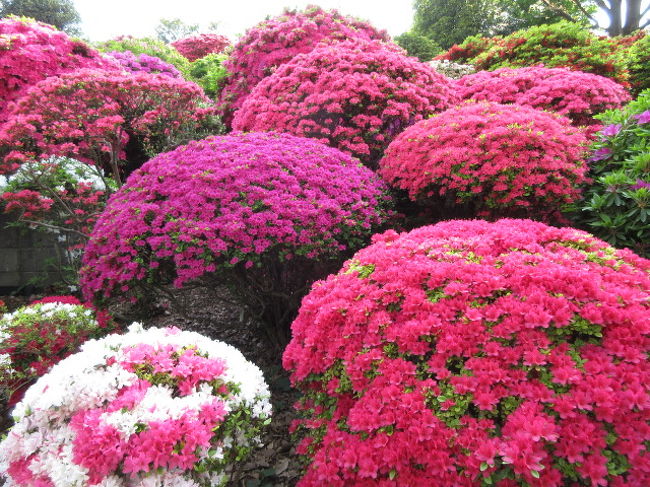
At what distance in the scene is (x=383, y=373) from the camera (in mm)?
1892

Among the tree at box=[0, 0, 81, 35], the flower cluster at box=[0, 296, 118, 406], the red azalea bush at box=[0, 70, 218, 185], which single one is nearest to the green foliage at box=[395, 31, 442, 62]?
the red azalea bush at box=[0, 70, 218, 185]

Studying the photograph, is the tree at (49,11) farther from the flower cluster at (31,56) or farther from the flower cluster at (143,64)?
the flower cluster at (31,56)

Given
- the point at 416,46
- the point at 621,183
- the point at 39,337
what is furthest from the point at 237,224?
the point at 416,46

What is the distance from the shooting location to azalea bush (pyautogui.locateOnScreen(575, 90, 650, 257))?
3777 mm

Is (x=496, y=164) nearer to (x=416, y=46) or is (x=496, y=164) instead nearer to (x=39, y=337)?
(x=39, y=337)

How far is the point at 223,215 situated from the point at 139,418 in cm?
197

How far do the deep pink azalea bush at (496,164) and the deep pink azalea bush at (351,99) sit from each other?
119 centimetres

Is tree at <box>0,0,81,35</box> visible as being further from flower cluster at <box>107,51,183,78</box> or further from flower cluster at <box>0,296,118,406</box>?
flower cluster at <box>0,296,118,406</box>

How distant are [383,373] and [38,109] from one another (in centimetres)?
566

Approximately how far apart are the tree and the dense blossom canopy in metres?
29.6

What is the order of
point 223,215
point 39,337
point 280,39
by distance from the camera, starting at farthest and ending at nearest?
point 280,39
point 39,337
point 223,215

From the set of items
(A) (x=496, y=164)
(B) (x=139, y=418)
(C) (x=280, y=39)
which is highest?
(C) (x=280, y=39)

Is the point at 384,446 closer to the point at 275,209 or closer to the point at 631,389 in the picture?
the point at 631,389

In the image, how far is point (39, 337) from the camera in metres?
3.53
